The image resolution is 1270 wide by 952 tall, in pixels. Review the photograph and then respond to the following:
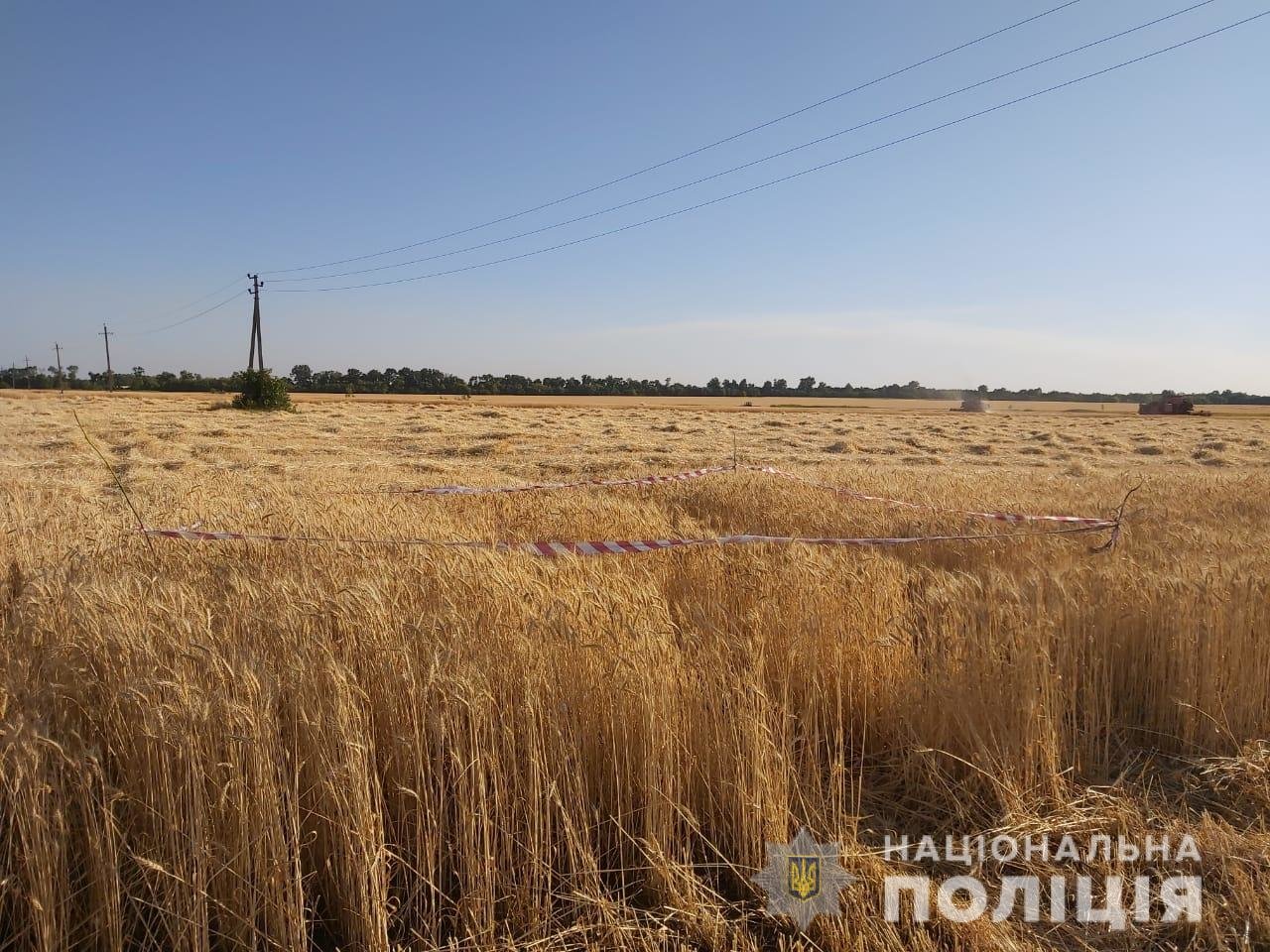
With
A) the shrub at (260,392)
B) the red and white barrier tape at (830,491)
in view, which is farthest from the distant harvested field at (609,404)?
the red and white barrier tape at (830,491)

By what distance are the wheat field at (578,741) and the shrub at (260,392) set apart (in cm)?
4186

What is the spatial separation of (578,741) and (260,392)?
46241mm

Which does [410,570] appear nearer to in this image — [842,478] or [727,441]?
[842,478]

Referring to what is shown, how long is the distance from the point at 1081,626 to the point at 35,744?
459 centimetres

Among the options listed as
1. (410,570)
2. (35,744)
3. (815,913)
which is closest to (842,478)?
(410,570)

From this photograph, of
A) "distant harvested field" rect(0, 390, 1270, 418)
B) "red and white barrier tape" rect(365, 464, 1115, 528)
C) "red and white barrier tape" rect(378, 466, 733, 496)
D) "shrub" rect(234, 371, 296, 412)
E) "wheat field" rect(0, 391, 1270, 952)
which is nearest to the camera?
"wheat field" rect(0, 391, 1270, 952)

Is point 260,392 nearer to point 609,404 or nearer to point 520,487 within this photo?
point 520,487

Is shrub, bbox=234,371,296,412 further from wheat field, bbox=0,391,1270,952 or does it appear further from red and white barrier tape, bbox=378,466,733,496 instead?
wheat field, bbox=0,391,1270,952

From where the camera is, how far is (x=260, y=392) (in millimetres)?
43281

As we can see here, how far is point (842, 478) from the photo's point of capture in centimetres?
1338

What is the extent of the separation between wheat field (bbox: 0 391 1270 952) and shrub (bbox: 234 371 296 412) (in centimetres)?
4186

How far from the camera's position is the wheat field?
2.21 meters

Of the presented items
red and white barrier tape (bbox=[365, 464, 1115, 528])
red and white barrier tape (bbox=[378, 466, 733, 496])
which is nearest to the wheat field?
red and white barrier tape (bbox=[365, 464, 1115, 528])

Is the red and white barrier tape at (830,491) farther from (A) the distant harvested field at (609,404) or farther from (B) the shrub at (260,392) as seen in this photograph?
(A) the distant harvested field at (609,404)
